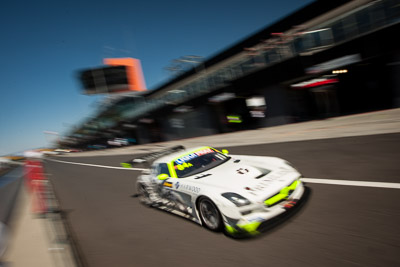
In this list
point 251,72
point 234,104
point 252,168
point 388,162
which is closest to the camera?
point 252,168

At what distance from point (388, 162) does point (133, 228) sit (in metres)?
5.59

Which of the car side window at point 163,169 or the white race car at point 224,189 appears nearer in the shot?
the white race car at point 224,189

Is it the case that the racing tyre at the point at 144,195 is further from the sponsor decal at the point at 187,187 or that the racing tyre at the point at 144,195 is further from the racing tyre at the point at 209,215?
the racing tyre at the point at 209,215

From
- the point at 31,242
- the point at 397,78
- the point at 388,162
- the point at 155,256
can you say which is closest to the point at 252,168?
the point at 155,256

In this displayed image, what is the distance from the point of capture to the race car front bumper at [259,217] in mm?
3266

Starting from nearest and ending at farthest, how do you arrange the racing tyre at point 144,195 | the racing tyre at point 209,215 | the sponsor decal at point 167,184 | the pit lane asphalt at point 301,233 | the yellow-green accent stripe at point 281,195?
the pit lane asphalt at point 301,233, the yellow-green accent stripe at point 281,195, the racing tyre at point 209,215, the sponsor decal at point 167,184, the racing tyre at point 144,195

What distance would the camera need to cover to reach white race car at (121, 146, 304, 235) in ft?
11.0

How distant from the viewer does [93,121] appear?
70.6 meters

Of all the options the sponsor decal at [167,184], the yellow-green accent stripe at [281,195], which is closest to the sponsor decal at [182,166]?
the sponsor decal at [167,184]

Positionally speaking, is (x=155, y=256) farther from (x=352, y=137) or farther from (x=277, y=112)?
(x=277, y=112)

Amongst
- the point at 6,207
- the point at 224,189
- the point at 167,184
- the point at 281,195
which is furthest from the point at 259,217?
the point at 6,207

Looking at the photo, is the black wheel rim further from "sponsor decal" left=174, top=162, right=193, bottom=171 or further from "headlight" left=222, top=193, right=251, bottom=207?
"sponsor decal" left=174, top=162, right=193, bottom=171

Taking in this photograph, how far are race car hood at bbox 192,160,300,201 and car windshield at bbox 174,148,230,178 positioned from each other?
Answer: 236 mm

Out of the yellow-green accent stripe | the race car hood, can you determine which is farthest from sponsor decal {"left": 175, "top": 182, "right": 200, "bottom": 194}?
the yellow-green accent stripe
